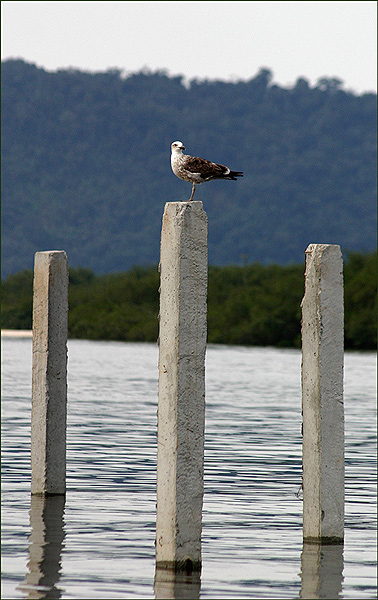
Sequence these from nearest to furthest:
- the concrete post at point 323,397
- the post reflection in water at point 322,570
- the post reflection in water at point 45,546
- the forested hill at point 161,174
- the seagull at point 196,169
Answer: the post reflection in water at point 45,546 < the post reflection in water at point 322,570 < the concrete post at point 323,397 < the seagull at point 196,169 < the forested hill at point 161,174

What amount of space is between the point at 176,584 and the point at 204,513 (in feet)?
12.4

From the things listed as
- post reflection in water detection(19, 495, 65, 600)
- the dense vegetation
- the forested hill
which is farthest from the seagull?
the forested hill

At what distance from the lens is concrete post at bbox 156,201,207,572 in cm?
923

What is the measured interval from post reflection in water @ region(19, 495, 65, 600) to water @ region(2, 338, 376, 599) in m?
0.02

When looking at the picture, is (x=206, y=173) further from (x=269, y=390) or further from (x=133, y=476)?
(x=269, y=390)

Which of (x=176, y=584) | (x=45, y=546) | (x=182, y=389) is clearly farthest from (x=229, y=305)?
(x=176, y=584)

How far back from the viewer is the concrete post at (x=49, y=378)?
43.1 feet

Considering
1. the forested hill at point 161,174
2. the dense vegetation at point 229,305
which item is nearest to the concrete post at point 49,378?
the dense vegetation at point 229,305

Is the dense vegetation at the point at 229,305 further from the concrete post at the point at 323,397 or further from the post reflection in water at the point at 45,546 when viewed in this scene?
the concrete post at the point at 323,397

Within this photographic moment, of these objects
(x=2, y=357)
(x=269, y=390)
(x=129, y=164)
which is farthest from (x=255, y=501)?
(x=129, y=164)

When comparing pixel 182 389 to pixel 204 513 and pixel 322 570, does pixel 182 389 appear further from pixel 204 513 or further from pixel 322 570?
pixel 204 513

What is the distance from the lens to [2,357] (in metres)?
50.8

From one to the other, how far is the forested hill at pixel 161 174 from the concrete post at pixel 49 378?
464 ft

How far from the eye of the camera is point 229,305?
76562mm
